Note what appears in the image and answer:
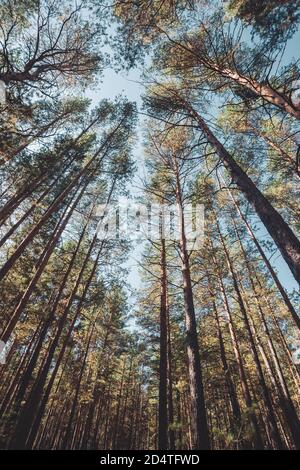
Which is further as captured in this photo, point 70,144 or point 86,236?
point 86,236

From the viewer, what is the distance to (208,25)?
8.01 meters

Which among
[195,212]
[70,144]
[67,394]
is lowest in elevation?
→ [67,394]

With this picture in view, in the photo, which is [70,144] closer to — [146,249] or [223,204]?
[146,249]

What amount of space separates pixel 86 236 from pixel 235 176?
37.5 feet

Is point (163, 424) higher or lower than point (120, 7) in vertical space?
lower

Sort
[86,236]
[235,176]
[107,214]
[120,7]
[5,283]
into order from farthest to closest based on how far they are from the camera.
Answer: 1. [86,236]
2. [107,214]
3. [5,283]
4. [120,7]
5. [235,176]

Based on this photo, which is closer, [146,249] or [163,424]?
[163,424]

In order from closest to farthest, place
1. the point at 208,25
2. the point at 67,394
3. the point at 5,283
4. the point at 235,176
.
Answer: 1. the point at 235,176
2. the point at 208,25
3. the point at 5,283
4. the point at 67,394

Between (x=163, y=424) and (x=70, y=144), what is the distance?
444 inches

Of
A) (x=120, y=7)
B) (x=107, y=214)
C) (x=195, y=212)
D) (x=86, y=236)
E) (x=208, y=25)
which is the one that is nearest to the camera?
(x=120, y=7)

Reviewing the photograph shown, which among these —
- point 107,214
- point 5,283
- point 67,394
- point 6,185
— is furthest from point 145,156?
point 67,394

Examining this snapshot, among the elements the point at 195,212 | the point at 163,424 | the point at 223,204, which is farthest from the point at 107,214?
the point at 163,424

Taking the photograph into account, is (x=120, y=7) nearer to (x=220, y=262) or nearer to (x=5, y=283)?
(x=220, y=262)

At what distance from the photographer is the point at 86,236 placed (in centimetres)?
1546
